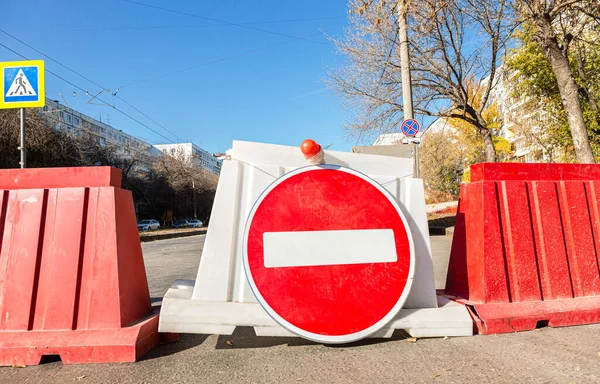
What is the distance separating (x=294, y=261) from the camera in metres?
2.34

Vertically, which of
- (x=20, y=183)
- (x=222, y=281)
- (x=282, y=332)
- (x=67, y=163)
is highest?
(x=67, y=163)

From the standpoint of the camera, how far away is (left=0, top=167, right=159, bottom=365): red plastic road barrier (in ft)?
7.35

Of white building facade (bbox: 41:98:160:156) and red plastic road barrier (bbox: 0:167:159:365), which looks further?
white building facade (bbox: 41:98:160:156)

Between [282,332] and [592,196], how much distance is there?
2.77 m

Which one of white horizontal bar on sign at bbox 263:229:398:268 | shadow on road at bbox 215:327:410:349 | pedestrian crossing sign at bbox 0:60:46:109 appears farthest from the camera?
pedestrian crossing sign at bbox 0:60:46:109

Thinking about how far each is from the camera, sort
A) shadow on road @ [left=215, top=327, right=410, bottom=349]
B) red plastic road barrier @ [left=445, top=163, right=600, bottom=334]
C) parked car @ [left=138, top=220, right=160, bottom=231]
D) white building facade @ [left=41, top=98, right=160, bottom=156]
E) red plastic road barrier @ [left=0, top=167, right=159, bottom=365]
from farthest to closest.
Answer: parked car @ [left=138, top=220, right=160, bottom=231] < white building facade @ [left=41, top=98, right=160, bottom=156] < red plastic road barrier @ [left=445, top=163, right=600, bottom=334] < shadow on road @ [left=215, top=327, right=410, bottom=349] < red plastic road barrier @ [left=0, top=167, right=159, bottom=365]

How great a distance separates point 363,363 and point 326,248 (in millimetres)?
705

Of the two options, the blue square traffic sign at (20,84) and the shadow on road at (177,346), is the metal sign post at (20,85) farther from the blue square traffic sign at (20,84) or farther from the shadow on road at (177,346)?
the shadow on road at (177,346)

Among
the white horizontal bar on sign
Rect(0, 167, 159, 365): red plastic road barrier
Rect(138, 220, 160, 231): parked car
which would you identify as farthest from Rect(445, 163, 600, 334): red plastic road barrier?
Rect(138, 220, 160, 231): parked car

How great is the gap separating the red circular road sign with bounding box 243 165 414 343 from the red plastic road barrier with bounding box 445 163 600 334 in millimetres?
713

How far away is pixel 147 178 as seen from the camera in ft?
155

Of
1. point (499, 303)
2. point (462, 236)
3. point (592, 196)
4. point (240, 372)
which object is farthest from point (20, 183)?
point (592, 196)

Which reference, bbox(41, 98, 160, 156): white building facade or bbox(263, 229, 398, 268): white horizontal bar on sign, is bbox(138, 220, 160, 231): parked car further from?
bbox(263, 229, 398, 268): white horizontal bar on sign

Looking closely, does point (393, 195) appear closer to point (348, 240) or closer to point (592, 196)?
point (348, 240)
